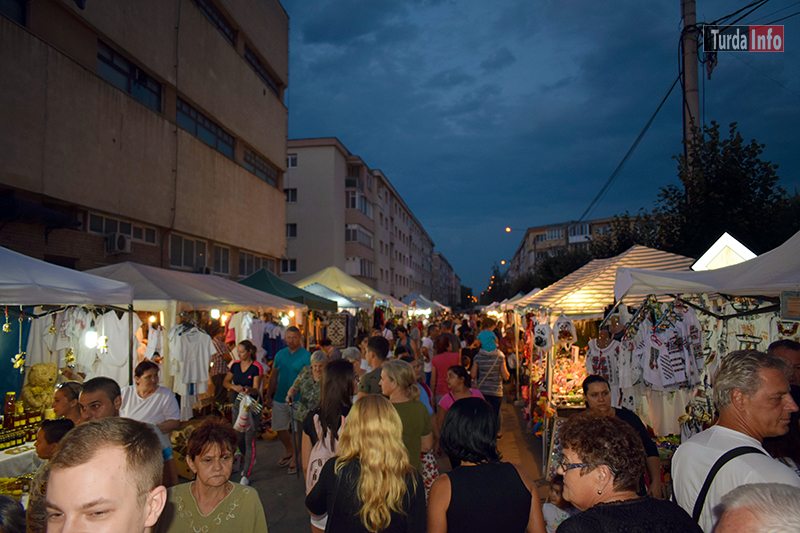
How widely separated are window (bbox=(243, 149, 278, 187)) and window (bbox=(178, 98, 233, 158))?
1540mm

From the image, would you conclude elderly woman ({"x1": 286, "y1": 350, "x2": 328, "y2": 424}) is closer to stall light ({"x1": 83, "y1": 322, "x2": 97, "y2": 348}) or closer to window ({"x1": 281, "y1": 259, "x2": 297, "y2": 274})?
stall light ({"x1": 83, "y1": 322, "x2": 97, "y2": 348})

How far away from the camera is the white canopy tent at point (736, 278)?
3807 mm

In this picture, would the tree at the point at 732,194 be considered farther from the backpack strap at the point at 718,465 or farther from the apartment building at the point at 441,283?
the apartment building at the point at 441,283

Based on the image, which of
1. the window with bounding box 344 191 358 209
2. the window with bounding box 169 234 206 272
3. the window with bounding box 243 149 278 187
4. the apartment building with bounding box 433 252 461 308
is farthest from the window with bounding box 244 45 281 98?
the apartment building with bounding box 433 252 461 308

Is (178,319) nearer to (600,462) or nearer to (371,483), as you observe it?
(371,483)

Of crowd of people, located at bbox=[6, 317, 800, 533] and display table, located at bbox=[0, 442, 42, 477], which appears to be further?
display table, located at bbox=[0, 442, 42, 477]

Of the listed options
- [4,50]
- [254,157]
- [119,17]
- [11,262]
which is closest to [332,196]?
[254,157]

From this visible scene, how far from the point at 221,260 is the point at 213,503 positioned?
54.5ft

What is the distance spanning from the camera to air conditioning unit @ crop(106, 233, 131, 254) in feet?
37.8

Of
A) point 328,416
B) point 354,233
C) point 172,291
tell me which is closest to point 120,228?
point 172,291

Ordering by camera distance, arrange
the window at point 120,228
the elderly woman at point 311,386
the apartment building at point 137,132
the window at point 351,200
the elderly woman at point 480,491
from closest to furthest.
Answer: the elderly woman at point 480,491
the elderly woman at point 311,386
the apartment building at point 137,132
the window at point 120,228
the window at point 351,200

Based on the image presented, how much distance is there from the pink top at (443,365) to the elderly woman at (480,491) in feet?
14.0

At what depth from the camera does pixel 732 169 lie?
32.6 feet

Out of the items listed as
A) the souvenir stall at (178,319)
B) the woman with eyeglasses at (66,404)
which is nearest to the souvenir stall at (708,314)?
the woman with eyeglasses at (66,404)
